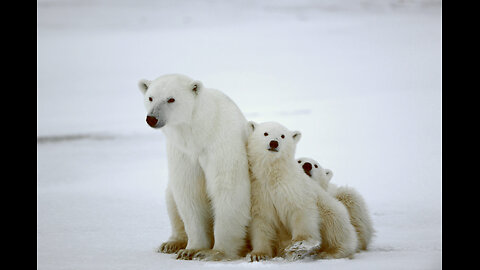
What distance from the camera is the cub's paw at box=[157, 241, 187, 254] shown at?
5637 millimetres

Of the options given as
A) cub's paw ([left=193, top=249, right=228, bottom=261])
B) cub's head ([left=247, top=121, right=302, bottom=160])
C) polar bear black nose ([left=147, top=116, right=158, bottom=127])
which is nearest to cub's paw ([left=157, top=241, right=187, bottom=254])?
cub's paw ([left=193, top=249, right=228, bottom=261])

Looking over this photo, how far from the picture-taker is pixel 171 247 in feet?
18.6

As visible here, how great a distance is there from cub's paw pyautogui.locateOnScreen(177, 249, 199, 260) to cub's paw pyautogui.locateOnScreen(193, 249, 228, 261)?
62 millimetres

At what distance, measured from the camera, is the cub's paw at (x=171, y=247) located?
5.64 meters

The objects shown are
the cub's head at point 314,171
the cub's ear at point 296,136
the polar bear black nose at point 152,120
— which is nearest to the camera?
the polar bear black nose at point 152,120

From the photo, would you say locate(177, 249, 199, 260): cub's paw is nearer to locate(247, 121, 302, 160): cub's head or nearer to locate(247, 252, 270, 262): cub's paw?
locate(247, 252, 270, 262): cub's paw

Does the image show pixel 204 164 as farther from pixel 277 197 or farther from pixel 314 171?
pixel 314 171

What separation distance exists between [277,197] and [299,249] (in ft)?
1.63

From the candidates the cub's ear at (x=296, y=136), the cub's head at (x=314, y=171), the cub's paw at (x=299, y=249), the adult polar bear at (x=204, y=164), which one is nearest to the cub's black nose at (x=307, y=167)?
the cub's head at (x=314, y=171)

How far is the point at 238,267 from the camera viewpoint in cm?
474

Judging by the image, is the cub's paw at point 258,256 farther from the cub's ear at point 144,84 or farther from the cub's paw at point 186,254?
the cub's ear at point 144,84

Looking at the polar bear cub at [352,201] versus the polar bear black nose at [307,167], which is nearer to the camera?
the polar bear cub at [352,201]

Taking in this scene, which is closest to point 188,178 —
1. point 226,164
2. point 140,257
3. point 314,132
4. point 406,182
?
point 226,164

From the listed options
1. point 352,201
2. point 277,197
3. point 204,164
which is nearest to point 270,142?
point 277,197
